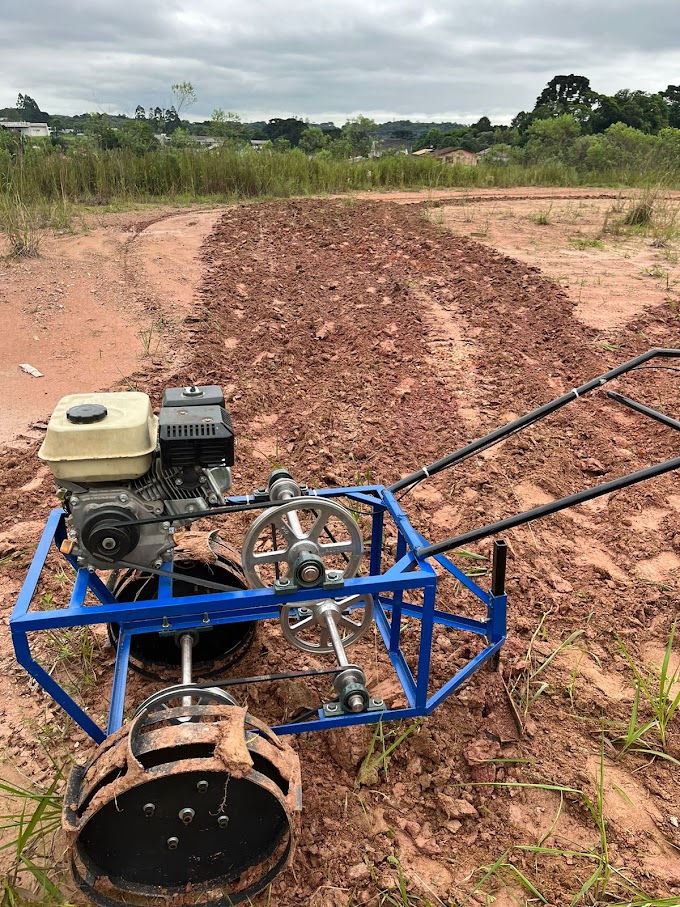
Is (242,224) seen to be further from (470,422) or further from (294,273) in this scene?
(470,422)

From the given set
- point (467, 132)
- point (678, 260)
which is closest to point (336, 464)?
point (678, 260)

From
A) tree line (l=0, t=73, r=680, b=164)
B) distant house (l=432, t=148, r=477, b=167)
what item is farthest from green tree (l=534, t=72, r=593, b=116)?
distant house (l=432, t=148, r=477, b=167)

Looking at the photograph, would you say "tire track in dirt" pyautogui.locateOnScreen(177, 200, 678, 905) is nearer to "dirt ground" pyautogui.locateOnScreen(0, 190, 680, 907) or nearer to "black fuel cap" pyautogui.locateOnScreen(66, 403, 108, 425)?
"dirt ground" pyautogui.locateOnScreen(0, 190, 680, 907)

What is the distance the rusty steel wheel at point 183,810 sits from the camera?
6.26 ft

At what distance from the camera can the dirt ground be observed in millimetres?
2416

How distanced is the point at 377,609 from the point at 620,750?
1.17 metres

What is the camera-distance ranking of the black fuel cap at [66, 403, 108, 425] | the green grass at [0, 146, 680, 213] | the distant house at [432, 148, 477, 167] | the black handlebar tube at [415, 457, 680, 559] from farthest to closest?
the distant house at [432, 148, 477, 167]
the green grass at [0, 146, 680, 213]
the black fuel cap at [66, 403, 108, 425]
the black handlebar tube at [415, 457, 680, 559]

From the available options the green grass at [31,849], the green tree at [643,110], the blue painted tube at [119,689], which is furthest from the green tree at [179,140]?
the green tree at [643,110]

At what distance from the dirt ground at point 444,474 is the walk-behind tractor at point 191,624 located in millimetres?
279

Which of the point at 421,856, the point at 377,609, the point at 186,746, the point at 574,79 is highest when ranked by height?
the point at 574,79

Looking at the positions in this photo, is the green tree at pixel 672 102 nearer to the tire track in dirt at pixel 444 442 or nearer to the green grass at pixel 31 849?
the tire track in dirt at pixel 444 442

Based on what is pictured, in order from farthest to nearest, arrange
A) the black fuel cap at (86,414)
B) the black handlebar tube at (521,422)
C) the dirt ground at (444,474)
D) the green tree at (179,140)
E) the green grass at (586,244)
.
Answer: the green tree at (179,140) → the green grass at (586,244) → the black handlebar tube at (521,422) → the dirt ground at (444,474) → the black fuel cap at (86,414)

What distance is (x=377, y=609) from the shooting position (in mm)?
3148

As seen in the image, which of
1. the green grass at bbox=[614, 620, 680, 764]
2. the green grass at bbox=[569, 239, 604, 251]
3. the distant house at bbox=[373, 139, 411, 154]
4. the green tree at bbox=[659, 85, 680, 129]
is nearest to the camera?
the green grass at bbox=[614, 620, 680, 764]
